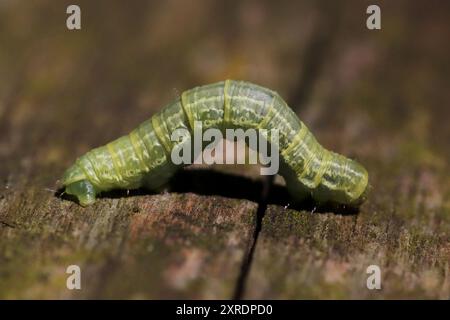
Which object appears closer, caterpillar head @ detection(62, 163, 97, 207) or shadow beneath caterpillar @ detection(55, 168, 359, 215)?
caterpillar head @ detection(62, 163, 97, 207)

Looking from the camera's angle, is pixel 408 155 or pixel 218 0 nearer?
pixel 408 155

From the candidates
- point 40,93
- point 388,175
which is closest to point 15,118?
point 40,93

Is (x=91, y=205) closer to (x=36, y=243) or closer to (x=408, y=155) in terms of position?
(x=36, y=243)

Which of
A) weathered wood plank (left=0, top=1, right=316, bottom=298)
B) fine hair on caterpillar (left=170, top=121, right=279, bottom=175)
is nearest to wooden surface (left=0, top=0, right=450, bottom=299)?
weathered wood plank (left=0, top=1, right=316, bottom=298)

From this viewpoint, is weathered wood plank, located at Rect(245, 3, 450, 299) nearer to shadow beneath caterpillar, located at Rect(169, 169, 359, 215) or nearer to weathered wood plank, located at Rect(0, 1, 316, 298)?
shadow beneath caterpillar, located at Rect(169, 169, 359, 215)

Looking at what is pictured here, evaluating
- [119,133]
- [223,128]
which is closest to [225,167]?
[223,128]

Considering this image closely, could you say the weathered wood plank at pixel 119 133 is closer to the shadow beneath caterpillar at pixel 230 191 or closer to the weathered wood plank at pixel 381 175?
the shadow beneath caterpillar at pixel 230 191
